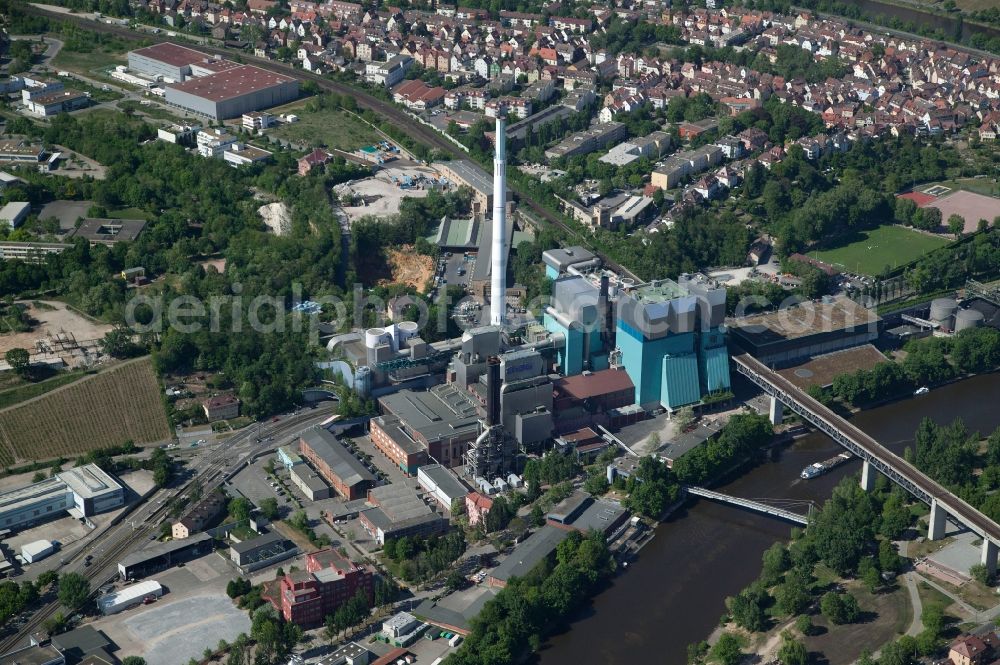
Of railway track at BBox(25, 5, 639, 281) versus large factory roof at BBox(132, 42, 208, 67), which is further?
large factory roof at BBox(132, 42, 208, 67)

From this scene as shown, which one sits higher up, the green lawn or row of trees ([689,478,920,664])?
the green lawn

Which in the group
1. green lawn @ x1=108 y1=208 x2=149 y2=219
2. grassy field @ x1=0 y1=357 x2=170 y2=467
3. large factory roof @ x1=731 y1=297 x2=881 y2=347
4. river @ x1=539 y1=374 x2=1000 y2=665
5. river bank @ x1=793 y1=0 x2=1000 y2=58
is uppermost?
river bank @ x1=793 y1=0 x2=1000 y2=58

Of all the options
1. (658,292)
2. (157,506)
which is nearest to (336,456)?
(157,506)

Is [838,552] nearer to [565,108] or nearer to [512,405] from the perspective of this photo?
[512,405]

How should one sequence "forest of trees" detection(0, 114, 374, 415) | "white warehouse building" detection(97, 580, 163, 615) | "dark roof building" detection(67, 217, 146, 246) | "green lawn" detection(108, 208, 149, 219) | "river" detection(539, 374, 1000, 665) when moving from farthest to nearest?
"green lawn" detection(108, 208, 149, 219) → "dark roof building" detection(67, 217, 146, 246) → "forest of trees" detection(0, 114, 374, 415) → "white warehouse building" detection(97, 580, 163, 615) → "river" detection(539, 374, 1000, 665)

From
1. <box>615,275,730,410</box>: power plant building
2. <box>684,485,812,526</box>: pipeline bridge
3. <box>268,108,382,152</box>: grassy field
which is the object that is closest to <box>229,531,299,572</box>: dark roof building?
<box>684,485,812,526</box>: pipeline bridge

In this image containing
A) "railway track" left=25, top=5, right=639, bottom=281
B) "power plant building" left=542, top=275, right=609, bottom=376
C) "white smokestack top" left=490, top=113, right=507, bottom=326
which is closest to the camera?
"power plant building" left=542, top=275, right=609, bottom=376

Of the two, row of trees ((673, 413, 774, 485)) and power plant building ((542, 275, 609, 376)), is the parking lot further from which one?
power plant building ((542, 275, 609, 376))
